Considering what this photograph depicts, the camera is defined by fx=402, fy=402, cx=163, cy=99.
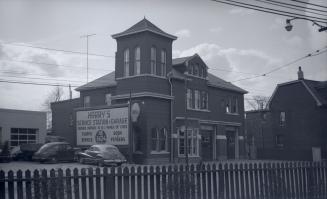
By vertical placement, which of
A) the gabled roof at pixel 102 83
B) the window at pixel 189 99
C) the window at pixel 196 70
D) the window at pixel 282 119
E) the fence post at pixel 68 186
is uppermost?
the window at pixel 196 70

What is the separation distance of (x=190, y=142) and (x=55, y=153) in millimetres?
13452

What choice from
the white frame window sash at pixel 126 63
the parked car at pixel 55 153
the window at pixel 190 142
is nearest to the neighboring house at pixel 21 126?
the parked car at pixel 55 153

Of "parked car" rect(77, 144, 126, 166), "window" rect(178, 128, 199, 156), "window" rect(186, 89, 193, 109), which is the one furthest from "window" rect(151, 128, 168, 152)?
"parked car" rect(77, 144, 126, 166)

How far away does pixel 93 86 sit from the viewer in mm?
44000

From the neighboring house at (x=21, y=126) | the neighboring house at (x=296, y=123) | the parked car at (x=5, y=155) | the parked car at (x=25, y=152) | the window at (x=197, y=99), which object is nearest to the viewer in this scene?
the parked car at (x=5, y=155)

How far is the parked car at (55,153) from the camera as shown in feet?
104

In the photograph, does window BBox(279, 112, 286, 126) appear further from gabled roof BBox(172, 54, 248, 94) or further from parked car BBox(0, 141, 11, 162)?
parked car BBox(0, 141, 11, 162)

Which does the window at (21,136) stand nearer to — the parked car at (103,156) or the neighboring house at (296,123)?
the parked car at (103,156)

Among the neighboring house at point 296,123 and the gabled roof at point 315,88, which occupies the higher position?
the gabled roof at point 315,88

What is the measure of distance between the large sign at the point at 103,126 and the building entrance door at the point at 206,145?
10.8m

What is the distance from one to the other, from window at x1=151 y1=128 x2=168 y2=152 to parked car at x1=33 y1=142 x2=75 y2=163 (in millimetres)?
7043

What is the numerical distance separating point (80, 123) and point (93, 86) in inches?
240

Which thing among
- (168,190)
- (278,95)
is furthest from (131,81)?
(168,190)

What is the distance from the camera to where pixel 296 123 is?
156 feet
